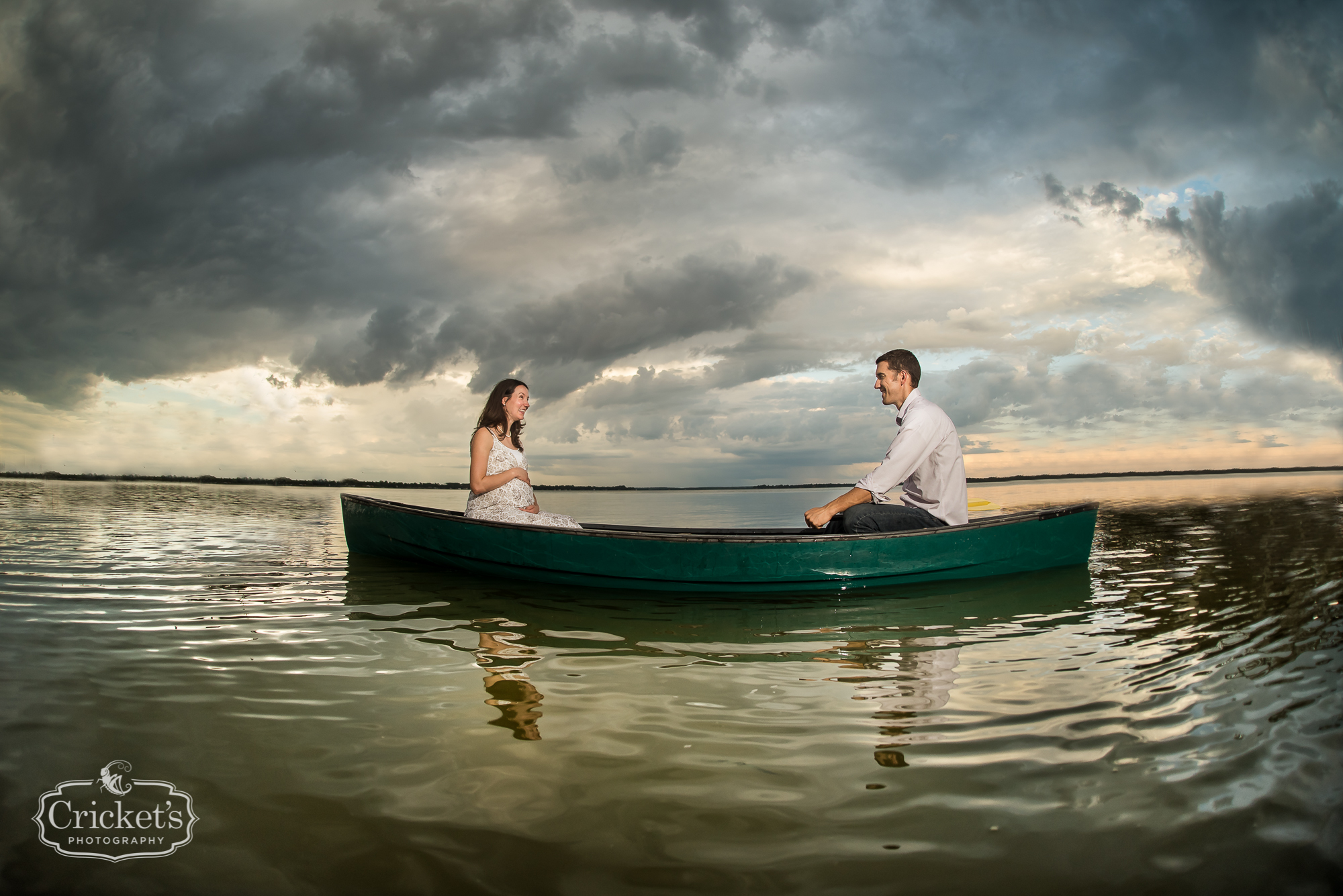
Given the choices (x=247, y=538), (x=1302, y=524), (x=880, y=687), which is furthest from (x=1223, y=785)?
(x=1302, y=524)

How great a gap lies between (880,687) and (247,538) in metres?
13.1

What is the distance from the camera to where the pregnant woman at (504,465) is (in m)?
7.22

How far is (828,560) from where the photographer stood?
664 centimetres

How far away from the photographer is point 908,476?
6.64 meters

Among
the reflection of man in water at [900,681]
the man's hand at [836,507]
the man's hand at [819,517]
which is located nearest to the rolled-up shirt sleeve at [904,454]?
the man's hand at [836,507]

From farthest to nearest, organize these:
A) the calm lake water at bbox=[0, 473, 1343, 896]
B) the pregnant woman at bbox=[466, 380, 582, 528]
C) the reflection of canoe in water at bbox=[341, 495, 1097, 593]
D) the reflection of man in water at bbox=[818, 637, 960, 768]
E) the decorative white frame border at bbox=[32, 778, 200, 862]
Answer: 1. the pregnant woman at bbox=[466, 380, 582, 528]
2. the reflection of canoe in water at bbox=[341, 495, 1097, 593]
3. the reflection of man in water at bbox=[818, 637, 960, 768]
4. the decorative white frame border at bbox=[32, 778, 200, 862]
5. the calm lake water at bbox=[0, 473, 1343, 896]

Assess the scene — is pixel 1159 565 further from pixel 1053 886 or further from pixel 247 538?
pixel 247 538

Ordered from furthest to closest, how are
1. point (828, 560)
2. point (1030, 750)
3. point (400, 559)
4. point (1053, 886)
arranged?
point (400, 559)
point (828, 560)
point (1030, 750)
point (1053, 886)

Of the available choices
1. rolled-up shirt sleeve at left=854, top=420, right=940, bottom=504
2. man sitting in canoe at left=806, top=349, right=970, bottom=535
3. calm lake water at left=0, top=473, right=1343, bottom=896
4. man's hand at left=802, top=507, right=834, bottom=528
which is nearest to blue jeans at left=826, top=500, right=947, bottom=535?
man sitting in canoe at left=806, top=349, right=970, bottom=535

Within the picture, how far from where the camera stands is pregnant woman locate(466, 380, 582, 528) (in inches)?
284

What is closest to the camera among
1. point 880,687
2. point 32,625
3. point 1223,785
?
point 1223,785

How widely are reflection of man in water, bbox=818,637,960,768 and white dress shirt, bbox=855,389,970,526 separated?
6.30ft

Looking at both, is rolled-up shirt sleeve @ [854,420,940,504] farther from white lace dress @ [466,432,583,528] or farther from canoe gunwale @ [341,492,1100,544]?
white lace dress @ [466,432,583,528]

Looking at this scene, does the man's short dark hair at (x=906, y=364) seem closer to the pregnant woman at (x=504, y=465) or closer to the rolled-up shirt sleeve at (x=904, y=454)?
the rolled-up shirt sleeve at (x=904, y=454)
